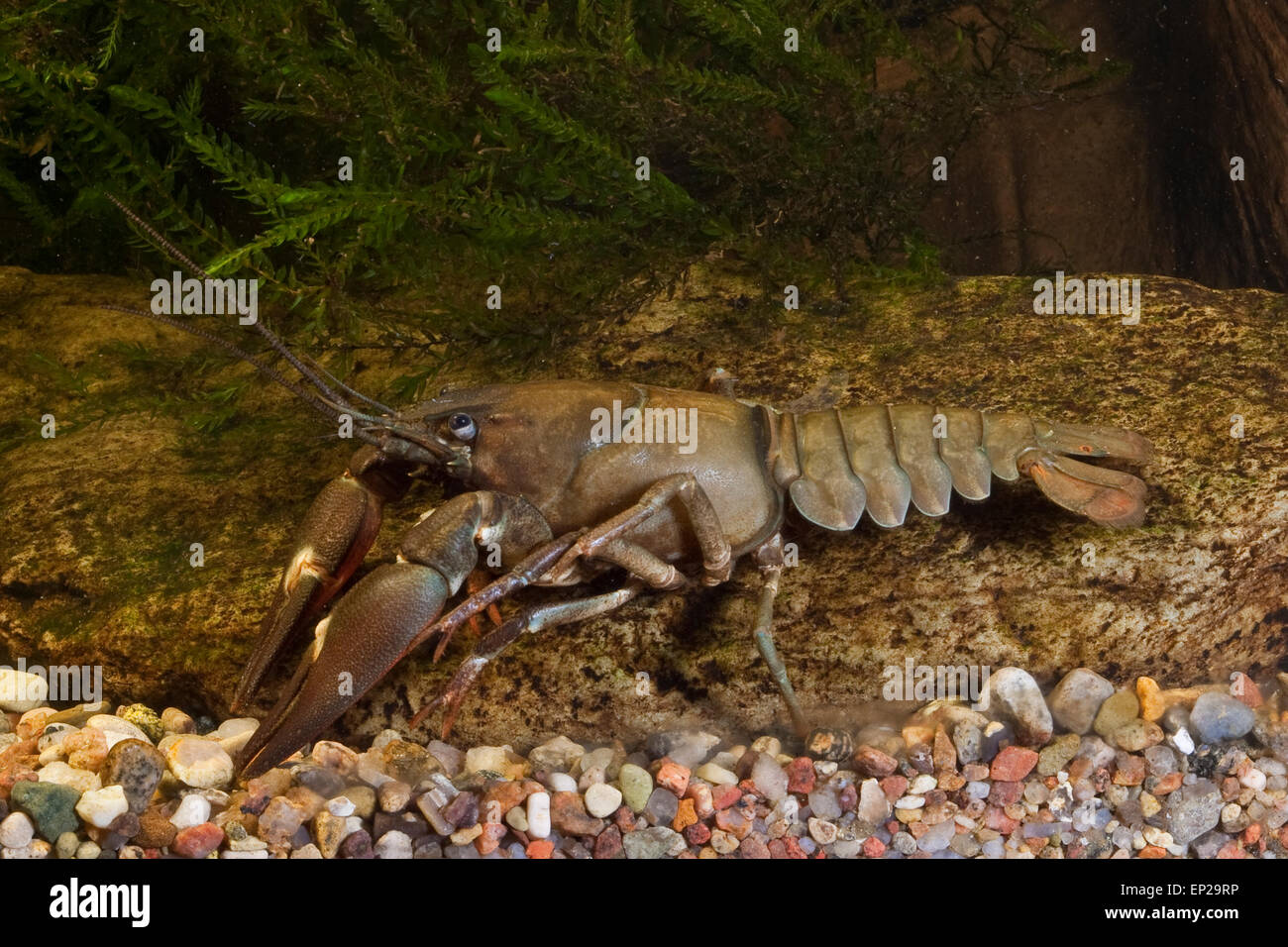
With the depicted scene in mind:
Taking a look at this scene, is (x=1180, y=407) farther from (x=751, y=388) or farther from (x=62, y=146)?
(x=62, y=146)

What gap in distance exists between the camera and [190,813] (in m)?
2.12

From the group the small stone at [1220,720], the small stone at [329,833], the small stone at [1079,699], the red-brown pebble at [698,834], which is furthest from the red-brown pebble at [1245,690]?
the small stone at [329,833]

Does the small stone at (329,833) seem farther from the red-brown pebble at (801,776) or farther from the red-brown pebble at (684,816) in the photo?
the red-brown pebble at (801,776)

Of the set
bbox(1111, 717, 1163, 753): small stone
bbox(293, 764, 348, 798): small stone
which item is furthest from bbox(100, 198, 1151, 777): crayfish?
bbox(1111, 717, 1163, 753): small stone

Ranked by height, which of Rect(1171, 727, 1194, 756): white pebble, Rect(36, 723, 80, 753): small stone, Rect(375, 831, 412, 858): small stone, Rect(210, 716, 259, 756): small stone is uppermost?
Rect(36, 723, 80, 753): small stone

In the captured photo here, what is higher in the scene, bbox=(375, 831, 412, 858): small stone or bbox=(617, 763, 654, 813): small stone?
bbox=(617, 763, 654, 813): small stone

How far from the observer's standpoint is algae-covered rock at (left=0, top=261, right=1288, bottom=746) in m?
2.62

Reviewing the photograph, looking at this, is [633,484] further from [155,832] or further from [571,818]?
[155,832]

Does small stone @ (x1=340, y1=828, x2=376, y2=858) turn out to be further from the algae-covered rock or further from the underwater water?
the algae-covered rock

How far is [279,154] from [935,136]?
3459 millimetres

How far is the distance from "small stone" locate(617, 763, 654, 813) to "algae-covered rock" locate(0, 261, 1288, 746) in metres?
0.27

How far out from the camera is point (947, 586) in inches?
106

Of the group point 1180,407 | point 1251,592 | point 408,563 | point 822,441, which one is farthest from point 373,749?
point 1180,407

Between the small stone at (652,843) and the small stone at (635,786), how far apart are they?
80mm
